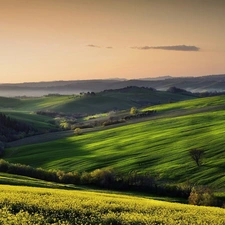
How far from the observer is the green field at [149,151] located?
84688 mm

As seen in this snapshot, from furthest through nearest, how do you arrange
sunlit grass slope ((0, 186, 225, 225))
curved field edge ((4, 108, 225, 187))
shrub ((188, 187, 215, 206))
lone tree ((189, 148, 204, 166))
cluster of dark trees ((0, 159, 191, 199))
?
lone tree ((189, 148, 204, 166))
curved field edge ((4, 108, 225, 187))
cluster of dark trees ((0, 159, 191, 199))
shrub ((188, 187, 215, 206))
sunlit grass slope ((0, 186, 225, 225))

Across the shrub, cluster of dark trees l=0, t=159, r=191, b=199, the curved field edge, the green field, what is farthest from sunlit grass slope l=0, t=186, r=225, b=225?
the curved field edge

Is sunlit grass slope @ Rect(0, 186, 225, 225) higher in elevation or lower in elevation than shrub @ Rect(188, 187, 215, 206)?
higher

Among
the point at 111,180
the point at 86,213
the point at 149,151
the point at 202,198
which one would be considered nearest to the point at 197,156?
the point at 149,151

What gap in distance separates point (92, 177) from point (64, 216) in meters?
49.0

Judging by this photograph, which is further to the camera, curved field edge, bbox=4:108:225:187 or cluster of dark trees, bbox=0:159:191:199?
curved field edge, bbox=4:108:225:187

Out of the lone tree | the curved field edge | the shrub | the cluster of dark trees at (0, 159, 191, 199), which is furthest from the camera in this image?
the lone tree

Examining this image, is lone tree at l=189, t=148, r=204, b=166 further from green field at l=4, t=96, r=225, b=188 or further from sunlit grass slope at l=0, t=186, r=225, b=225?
sunlit grass slope at l=0, t=186, r=225, b=225

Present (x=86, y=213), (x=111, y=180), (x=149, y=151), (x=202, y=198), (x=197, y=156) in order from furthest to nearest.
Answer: (x=149, y=151) < (x=197, y=156) < (x=111, y=180) < (x=202, y=198) < (x=86, y=213)

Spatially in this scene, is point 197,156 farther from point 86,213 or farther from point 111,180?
point 86,213

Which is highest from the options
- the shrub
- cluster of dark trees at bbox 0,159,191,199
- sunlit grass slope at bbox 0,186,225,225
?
sunlit grass slope at bbox 0,186,225,225

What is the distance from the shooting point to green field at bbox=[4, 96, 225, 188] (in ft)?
278

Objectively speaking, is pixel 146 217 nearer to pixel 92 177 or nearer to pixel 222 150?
pixel 92 177

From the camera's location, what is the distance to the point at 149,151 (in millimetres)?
108125
